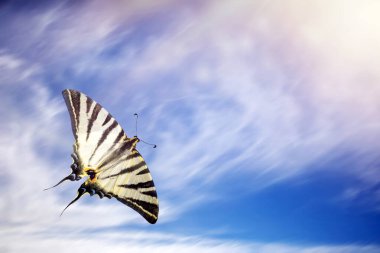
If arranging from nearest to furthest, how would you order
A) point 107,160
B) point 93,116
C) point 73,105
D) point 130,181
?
point 73,105
point 107,160
point 130,181
point 93,116

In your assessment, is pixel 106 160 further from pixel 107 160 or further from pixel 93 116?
pixel 93 116

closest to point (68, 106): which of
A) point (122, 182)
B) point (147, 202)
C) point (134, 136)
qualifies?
point (134, 136)

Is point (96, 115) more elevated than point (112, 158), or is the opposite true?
point (96, 115)

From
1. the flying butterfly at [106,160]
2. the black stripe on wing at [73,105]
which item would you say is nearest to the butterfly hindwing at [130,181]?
the flying butterfly at [106,160]

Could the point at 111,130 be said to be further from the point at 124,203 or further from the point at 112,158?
the point at 124,203

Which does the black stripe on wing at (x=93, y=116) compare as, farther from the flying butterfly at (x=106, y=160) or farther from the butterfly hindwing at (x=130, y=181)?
the butterfly hindwing at (x=130, y=181)

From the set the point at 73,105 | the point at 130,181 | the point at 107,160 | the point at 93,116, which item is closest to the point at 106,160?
the point at 107,160

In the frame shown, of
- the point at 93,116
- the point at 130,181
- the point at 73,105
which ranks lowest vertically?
the point at 130,181
